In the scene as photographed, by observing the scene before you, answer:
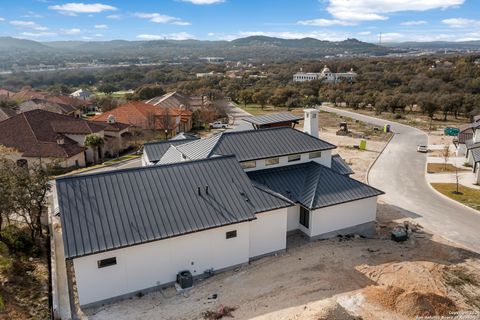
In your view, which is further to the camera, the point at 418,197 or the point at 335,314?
the point at 418,197

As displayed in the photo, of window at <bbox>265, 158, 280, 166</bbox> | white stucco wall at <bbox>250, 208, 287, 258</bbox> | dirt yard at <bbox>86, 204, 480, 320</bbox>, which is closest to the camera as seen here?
dirt yard at <bbox>86, 204, 480, 320</bbox>

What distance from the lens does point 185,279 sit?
19.8m

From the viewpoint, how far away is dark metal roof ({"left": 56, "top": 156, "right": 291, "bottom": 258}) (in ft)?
61.2

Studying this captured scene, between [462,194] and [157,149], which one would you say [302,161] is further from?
[462,194]

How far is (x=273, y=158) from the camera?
28.0 meters

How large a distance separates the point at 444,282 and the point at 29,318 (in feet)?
70.3

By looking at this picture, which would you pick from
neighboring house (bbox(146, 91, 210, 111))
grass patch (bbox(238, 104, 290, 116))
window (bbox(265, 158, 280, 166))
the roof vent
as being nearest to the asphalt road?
window (bbox(265, 158, 280, 166))

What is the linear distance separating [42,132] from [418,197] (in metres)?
47.1

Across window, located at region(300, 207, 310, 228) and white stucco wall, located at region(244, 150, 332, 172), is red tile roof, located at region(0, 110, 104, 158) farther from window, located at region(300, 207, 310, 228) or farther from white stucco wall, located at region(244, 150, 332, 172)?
window, located at region(300, 207, 310, 228)

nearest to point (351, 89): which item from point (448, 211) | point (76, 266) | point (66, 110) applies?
point (66, 110)

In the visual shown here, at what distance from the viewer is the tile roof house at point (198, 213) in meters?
18.7

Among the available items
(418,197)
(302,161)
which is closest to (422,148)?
(418,197)

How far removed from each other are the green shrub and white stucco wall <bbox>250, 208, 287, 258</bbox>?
14.2m

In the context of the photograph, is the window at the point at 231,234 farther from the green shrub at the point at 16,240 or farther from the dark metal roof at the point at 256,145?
the green shrub at the point at 16,240
